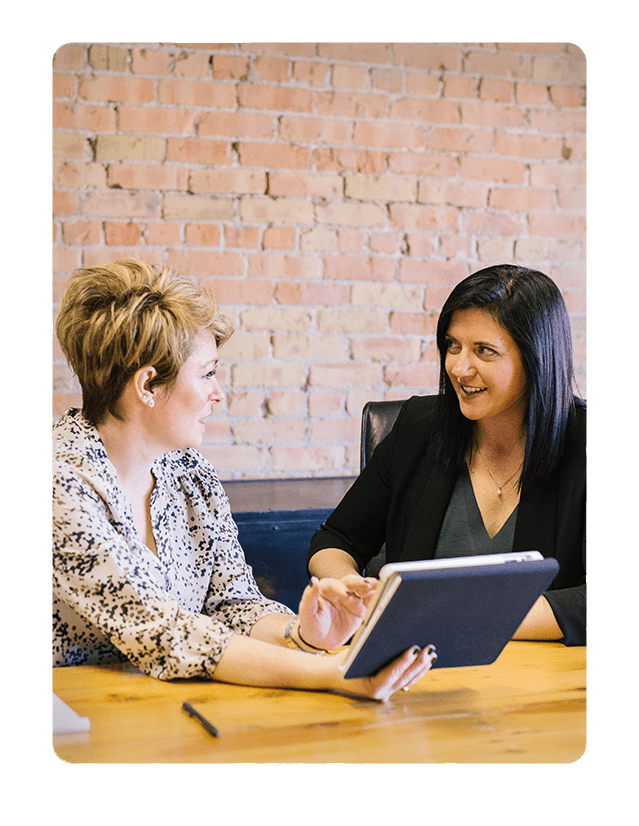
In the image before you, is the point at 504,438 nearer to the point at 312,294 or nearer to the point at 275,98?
the point at 312,294

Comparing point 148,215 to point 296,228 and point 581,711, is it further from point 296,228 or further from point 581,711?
point 581,711

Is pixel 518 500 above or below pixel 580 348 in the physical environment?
below

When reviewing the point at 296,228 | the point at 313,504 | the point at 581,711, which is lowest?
the point at 581,711

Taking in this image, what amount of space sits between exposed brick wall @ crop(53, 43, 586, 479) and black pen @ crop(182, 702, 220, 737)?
0.58m

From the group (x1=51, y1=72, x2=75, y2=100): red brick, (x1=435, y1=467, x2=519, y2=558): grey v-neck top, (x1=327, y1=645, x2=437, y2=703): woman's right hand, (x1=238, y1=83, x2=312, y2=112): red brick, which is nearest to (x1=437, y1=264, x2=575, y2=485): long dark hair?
(x1=435, y1=467, x2=519, y2=558): grey v-neck top

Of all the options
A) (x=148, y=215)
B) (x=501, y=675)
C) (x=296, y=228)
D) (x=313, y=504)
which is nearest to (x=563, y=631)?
(x=501, y=675)

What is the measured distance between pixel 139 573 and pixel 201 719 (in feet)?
0.78

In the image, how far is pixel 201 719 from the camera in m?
1.05

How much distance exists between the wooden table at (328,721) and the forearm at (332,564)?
17.4 inches

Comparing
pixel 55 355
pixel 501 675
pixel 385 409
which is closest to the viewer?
pixel 501 675

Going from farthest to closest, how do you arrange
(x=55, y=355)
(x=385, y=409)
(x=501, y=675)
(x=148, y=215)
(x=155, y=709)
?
(x=385, y=409) → (x=148, y=215) → (x=55, y=355) → (x=501, y=675) → (x=155, y=709)

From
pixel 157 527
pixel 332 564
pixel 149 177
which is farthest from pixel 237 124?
pixel 332 564

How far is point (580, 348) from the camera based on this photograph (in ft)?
5.15

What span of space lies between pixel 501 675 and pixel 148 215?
1.01 metres
